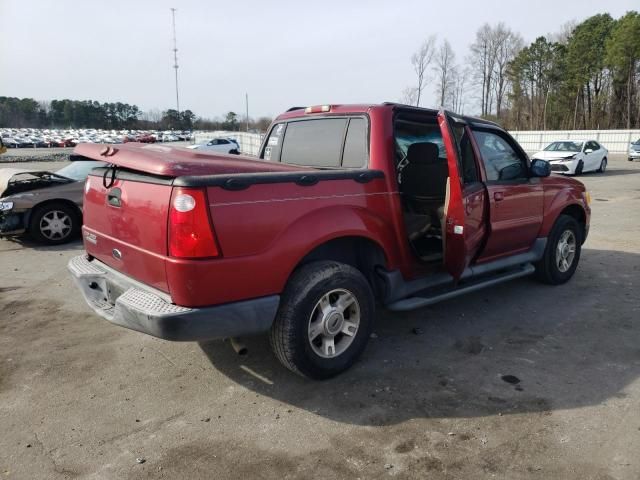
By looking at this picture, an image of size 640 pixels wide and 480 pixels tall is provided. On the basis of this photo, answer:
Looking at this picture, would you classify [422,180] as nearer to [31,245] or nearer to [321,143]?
[321,143]

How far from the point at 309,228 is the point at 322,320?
0.69 m

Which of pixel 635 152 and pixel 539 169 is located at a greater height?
pixel 635 152

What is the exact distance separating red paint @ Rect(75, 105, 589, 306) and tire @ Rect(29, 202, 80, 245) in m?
4.81

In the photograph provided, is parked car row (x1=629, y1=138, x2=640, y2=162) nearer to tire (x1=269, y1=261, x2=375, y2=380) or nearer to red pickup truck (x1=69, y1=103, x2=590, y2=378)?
red pickup truck (x1=69, y1=103, x2=590, y2=378)

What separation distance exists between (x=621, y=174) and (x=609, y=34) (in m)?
45.4

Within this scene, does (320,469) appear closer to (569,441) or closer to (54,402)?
(569,441)

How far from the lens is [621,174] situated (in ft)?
69.4

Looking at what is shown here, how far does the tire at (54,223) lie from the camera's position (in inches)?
314

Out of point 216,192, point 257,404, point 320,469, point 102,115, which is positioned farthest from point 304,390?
point 102,115

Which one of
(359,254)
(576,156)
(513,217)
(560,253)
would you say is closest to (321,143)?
(359,254)

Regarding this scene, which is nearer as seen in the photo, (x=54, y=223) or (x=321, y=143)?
(x=321, y=143)

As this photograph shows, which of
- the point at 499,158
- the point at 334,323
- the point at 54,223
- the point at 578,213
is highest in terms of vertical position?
the point at 499,158

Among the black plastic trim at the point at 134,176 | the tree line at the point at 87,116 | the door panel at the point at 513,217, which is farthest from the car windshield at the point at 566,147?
the tree line at the point at 87,116

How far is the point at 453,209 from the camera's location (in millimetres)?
4109
